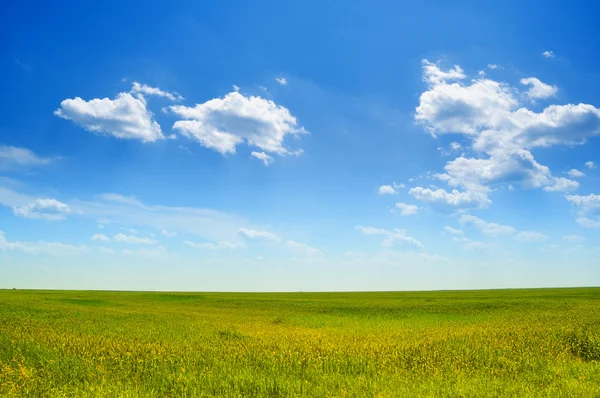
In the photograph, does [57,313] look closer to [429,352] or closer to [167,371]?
[167,371]

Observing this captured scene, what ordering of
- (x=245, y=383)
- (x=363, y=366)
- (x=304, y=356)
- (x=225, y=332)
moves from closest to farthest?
(x=245, y=383) < (x=363, y=366) < (x=304, y=356) < (x=225, y=332)

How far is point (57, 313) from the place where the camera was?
88.3 ft

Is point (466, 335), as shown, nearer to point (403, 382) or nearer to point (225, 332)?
point (403, 382)

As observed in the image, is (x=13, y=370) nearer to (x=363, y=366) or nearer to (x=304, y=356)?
(x=304, y=356)

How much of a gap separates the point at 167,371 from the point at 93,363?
243 cm

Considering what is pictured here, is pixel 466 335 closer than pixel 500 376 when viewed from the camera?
No

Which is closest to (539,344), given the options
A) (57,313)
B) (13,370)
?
(13,370)

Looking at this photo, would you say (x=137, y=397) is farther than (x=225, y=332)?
No

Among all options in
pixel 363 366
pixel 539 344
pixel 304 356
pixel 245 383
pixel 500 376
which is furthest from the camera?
pixel 539 344

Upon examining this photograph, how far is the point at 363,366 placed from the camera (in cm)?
1096

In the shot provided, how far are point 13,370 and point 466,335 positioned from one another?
608 inches

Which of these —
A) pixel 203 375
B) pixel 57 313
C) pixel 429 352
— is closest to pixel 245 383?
pixel 203 375

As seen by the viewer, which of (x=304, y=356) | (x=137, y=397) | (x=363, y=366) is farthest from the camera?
(x=304, y=356)

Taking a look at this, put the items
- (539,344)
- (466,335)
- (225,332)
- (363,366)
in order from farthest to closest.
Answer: (225,332) → (466,335) → (539,344) → (363,366)
